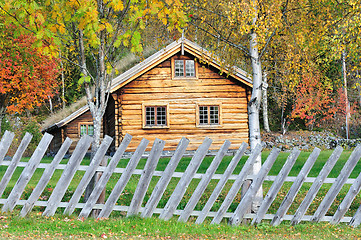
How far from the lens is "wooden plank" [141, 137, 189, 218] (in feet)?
22.5

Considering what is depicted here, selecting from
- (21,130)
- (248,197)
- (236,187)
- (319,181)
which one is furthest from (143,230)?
(21,130)

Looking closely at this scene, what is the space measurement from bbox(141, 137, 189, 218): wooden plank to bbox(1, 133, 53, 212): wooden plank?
2.10 metres

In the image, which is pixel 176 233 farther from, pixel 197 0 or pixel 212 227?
pixel 197 0

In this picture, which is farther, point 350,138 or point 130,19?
point 350,138

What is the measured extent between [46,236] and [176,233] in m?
2.05

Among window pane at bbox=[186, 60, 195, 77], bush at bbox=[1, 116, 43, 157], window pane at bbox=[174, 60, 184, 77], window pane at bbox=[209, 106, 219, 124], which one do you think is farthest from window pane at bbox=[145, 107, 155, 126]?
bush at bbox=[1, 116, 43, 157]

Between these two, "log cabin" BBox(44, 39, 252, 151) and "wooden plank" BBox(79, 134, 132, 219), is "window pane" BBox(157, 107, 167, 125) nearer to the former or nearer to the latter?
"log cabin" BBox(44, 39, 252, 151)

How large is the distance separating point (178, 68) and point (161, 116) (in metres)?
2.85

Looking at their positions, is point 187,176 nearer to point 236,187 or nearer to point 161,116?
point 236,187

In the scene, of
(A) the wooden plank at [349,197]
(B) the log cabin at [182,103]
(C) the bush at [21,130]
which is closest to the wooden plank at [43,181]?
(A) the wooden plank at [349,197]

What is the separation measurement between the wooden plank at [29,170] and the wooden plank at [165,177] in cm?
210

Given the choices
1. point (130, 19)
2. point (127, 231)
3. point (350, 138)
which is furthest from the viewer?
point (350, 138)

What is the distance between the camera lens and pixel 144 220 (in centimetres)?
688

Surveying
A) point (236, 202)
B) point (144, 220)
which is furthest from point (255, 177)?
point (236, 202)
